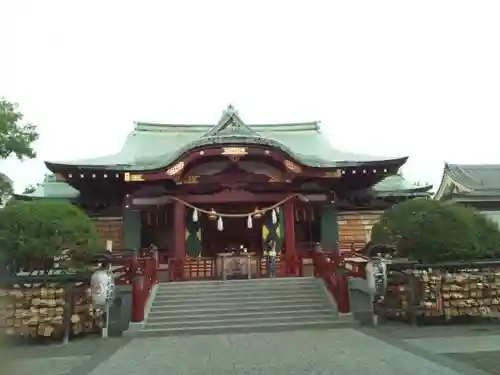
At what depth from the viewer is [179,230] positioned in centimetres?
1894

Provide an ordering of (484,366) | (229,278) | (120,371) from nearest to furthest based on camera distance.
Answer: (484,366) → (120,371) → (229,278)

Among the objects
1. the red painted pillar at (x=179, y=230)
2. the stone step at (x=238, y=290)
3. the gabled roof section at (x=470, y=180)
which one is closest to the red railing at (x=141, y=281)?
the stone step at (x=238, y=290)

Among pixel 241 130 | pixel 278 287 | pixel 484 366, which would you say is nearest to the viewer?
pixel 484 366

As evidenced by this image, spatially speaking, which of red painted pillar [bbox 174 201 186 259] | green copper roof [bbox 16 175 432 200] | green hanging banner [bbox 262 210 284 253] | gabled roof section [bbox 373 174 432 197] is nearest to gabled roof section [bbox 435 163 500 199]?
gabled roof section [bbox 373 174 432 197]

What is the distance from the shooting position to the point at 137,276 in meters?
13.6

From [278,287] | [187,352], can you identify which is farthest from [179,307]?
[187,352]

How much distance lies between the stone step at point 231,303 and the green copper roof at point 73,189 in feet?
27.8

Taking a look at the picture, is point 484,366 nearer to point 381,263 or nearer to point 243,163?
point 381,263

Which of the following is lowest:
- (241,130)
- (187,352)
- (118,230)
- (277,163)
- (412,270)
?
(187,352)

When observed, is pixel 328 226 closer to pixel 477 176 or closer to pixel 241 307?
pixel 241 307

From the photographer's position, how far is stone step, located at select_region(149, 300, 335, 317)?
1410 cm

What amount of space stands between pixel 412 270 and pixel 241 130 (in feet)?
34.5

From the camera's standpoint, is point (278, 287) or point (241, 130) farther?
point (241, 130)

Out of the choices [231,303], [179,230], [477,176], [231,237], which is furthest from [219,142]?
[477,176]
